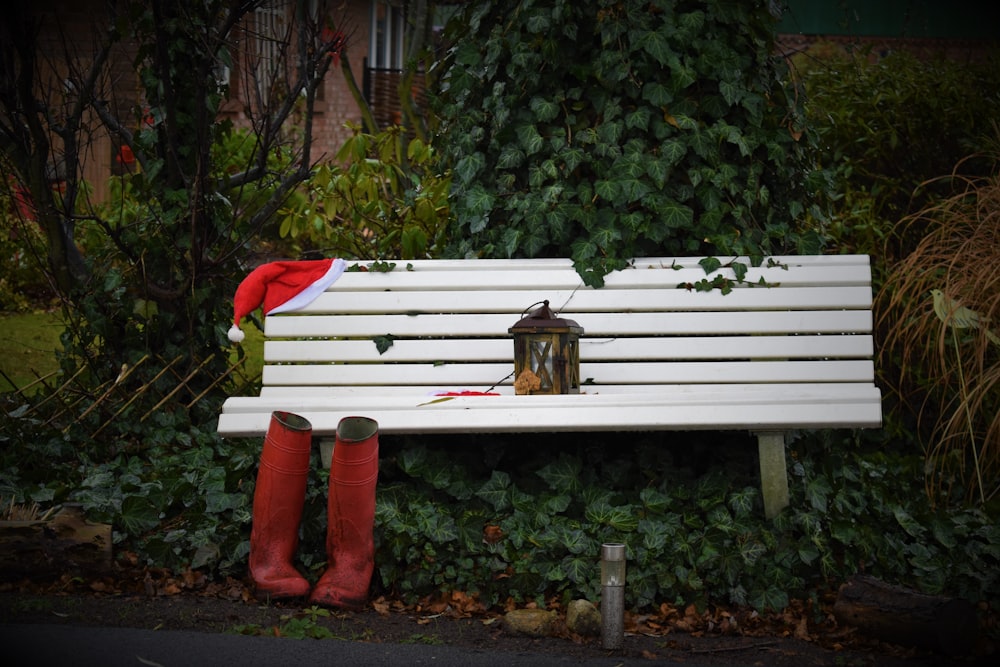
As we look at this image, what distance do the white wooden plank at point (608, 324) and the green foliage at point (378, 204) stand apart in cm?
88

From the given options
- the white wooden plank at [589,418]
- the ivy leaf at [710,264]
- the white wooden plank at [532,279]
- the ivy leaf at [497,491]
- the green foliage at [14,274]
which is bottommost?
the ivy leaf at [497,491]

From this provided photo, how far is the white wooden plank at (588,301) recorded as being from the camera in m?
4.43

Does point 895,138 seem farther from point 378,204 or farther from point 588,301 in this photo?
point 378,204

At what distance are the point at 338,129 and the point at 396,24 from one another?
6.53ft

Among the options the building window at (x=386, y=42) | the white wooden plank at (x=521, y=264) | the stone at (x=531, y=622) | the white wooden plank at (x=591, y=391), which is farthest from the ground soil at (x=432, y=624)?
the building window at (x=386, y=42)

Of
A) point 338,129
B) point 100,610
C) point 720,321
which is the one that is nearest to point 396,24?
point 338,129

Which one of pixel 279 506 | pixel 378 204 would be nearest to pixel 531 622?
pixel 279 506

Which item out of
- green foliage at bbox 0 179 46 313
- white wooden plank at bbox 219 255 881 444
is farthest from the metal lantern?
green foliage at bbox 0 179 46 313

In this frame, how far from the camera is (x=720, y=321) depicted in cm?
445

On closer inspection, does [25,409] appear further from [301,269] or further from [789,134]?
[789,134]

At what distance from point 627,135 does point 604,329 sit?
87 centimetres

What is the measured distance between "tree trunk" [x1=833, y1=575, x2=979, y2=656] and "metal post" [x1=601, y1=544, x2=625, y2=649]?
845 millimetres

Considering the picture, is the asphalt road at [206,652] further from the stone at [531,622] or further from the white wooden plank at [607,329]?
the white wooden plank at [607,329]

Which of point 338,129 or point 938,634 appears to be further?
point 338,129
